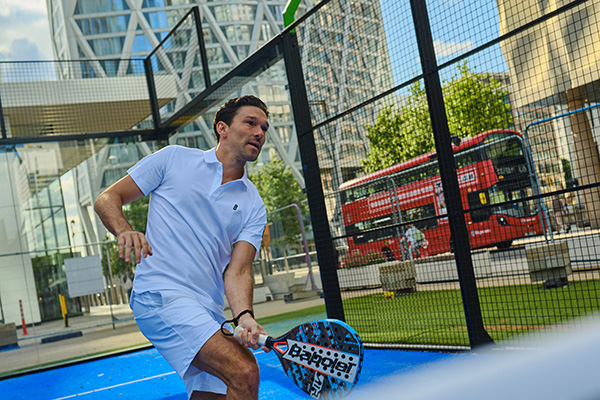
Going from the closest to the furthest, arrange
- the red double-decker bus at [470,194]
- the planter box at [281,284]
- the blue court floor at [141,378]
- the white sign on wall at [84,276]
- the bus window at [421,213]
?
the blue court floor at [141,378], the red double-decker bus at [470,194], the bus window at [421,213], the planter box at [281,284], the white sign on wall at [84,276]

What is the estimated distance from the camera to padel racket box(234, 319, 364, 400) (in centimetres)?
292

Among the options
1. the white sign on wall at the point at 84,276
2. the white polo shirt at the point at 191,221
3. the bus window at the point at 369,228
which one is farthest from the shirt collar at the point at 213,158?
the white sign on wall at the point at 84,276

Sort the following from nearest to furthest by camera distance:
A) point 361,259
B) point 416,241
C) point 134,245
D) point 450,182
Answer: point 134,245 < point 450,182 < point 361,259 < point 416,241

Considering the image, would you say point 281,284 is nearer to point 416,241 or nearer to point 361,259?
point 416,241

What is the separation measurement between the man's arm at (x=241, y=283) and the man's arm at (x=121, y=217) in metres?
0.53

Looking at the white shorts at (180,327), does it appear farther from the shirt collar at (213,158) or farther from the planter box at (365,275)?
the planter box at (365,275)

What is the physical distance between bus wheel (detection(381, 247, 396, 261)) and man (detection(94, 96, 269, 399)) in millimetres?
7769

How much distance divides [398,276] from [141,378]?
14.3ft

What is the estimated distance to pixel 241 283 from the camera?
10.8 feet

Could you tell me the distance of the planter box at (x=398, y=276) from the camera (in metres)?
9.85

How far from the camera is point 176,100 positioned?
39.5ft

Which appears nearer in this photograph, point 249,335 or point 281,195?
point 249,335

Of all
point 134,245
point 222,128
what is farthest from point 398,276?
point 134,245

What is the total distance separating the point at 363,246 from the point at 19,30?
3028cm
